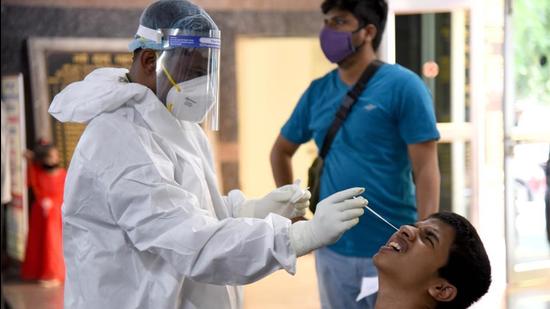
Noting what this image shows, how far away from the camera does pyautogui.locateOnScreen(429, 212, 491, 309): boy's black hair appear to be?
188 cm

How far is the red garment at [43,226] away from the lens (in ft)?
17.5

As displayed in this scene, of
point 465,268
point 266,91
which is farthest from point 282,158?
point 266,91

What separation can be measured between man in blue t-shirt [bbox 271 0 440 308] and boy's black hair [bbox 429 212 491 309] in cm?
59

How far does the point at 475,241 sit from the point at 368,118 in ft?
2.28

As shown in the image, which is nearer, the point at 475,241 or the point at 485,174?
the point at 475,241

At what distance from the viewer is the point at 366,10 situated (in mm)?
2691

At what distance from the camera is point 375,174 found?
2502 millimetres

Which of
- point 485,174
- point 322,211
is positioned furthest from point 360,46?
point 485,174

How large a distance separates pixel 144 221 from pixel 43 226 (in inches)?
152

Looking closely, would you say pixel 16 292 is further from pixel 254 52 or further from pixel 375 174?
pixel 375 174

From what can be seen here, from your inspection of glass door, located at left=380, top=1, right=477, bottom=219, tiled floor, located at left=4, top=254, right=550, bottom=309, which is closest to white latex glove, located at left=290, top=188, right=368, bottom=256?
tiled floor, located at left=4, top=254, right=550, bottom=309

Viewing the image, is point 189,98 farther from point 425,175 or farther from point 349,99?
point 425,175

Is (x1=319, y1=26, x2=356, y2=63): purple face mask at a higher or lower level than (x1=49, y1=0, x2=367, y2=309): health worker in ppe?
higher

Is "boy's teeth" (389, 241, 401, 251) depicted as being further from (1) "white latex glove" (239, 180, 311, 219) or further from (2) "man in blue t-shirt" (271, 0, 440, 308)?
(2) "man in blue t-shirt" (271, 0, 440, 308)
